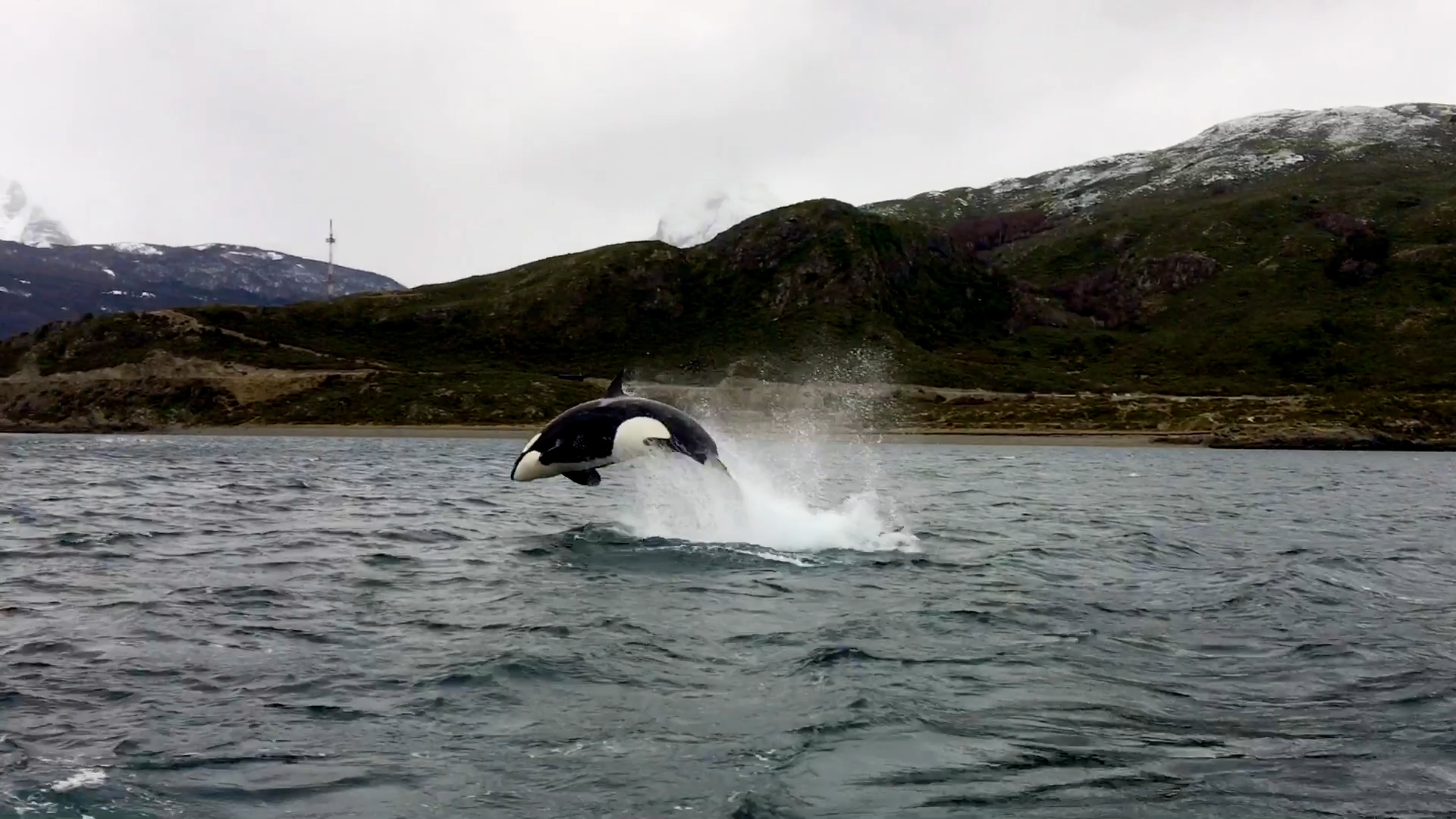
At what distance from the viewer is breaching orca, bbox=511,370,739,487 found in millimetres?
19703

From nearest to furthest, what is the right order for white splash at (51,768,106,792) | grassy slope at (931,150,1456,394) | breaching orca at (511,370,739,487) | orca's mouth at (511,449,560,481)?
white splash at (51,768,106,792), breaching orca at (511,370,739,487), orca's mouth at (511,449,560,481), grassy slope at (931,150,1456,394)

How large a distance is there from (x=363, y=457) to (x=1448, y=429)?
283 feet

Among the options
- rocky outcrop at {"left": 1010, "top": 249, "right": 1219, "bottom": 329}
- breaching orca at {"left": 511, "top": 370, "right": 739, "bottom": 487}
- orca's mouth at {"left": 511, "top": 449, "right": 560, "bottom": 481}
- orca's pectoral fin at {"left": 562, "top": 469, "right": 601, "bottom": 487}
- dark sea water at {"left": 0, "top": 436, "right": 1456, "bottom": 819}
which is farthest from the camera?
rocky outcrop at {"left": 1010, "top": 249, "right": 1219, "bottom": 329}

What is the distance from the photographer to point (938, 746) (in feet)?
30.1

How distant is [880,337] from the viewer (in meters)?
164

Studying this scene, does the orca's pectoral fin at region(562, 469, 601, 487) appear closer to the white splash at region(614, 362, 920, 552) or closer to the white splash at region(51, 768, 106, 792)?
the white splash at region(614, 362, 920, 552)

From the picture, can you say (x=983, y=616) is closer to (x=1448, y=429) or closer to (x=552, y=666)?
(x=552, y=666)

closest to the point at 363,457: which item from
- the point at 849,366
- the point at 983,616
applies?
the point at 983,616

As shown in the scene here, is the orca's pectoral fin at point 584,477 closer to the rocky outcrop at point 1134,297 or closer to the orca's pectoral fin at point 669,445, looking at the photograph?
the orca's pectoral fin at point 669,445

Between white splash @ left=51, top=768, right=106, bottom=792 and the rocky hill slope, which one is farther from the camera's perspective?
the rocky hill slope

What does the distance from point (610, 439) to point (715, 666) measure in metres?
8.45

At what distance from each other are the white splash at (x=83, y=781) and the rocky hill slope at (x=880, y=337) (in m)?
97.0

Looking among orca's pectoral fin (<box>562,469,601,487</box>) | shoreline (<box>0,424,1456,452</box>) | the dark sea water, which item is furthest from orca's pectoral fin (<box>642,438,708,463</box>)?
shoreline (<box>0,424,1456,452</box>)

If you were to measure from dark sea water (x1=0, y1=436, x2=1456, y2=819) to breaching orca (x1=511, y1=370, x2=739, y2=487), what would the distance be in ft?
5.67
